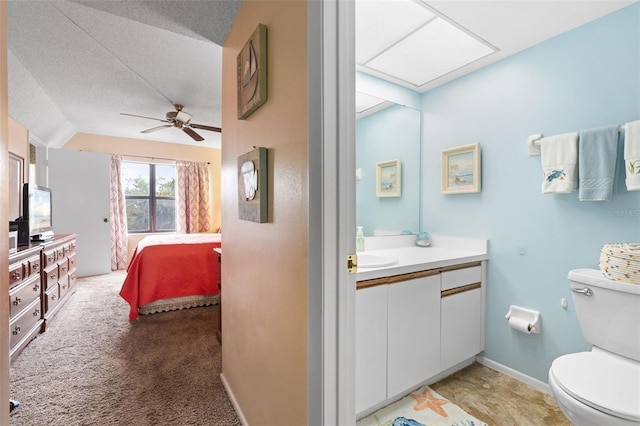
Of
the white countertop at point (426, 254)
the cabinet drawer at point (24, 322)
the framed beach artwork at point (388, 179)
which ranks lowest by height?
the cabinet drawer at point (24, 322)

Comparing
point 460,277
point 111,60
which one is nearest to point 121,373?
point 460,277

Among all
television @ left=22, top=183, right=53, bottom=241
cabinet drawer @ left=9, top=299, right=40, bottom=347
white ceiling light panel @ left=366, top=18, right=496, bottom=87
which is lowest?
cabinet drawer @ left=9, top=299, right=40, bottom=347

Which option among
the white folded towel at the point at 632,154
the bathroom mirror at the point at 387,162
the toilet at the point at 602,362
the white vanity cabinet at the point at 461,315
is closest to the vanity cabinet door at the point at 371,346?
the white vanity cabinet at the point at 461,315

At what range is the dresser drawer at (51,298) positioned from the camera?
8.81ft

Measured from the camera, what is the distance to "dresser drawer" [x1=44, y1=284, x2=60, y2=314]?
2.69 m

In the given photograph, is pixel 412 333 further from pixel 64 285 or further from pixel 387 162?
pixel 64 285

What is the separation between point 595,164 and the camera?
1.62 meters

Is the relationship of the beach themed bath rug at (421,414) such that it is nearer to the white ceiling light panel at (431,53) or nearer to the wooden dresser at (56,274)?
the white ceiling light panel at (431,53)

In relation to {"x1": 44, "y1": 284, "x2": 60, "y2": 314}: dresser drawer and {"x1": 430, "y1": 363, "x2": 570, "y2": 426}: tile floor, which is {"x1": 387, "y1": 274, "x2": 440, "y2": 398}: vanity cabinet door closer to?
{"x1": 430, "y1": 363, "x2": 570, "y2": 426}: tile floor

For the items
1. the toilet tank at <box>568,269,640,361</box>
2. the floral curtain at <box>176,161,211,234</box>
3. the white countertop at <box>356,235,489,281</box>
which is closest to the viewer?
the toilet tank at <box>568,269,640,361</box>

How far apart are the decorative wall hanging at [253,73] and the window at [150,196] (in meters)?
4.89

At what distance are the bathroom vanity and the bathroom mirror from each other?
340 millimetres

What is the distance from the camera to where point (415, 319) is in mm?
1725

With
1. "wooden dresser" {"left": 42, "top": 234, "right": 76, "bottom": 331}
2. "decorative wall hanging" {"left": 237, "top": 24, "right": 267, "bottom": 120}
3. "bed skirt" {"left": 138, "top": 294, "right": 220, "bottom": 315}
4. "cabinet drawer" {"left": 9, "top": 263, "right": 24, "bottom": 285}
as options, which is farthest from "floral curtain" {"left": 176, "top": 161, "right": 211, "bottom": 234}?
"decorative wall hanging" {"left": 237, "top": 24, "right": 267, "bottom": 120}
